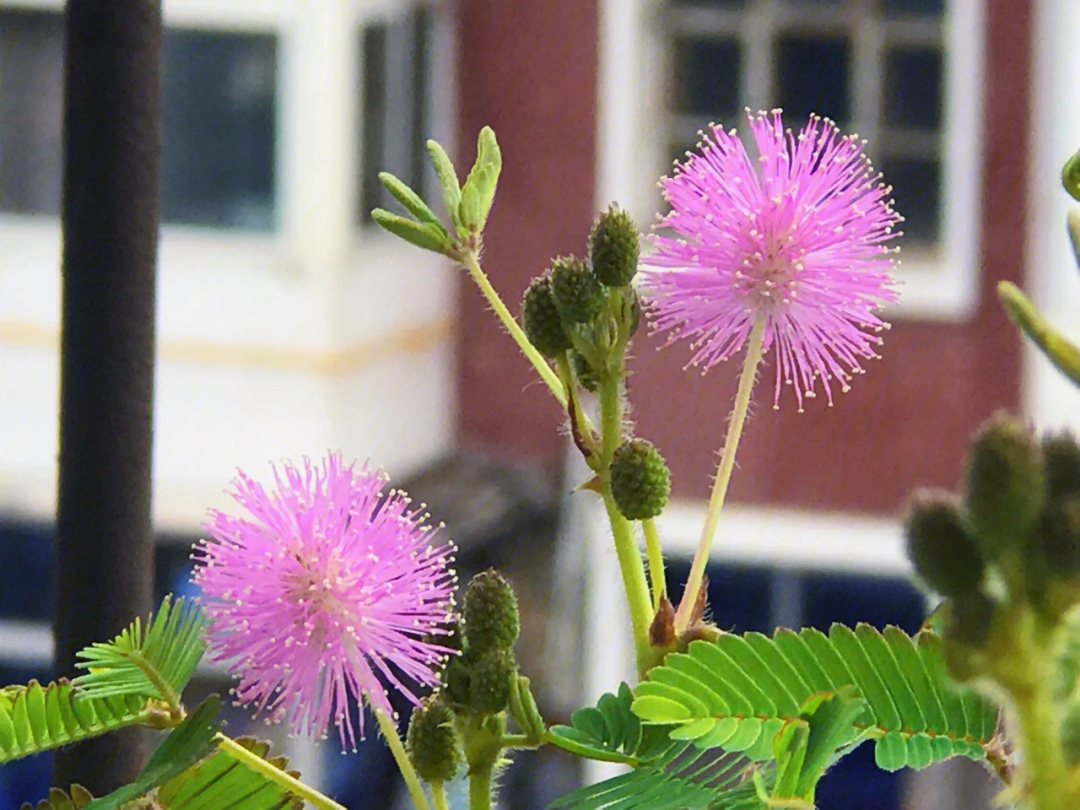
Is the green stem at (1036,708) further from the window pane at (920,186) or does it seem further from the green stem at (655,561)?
the window pane at (920,186)

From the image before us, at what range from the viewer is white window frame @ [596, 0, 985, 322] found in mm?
1998

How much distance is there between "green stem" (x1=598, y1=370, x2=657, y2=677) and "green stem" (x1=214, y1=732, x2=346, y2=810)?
4 cm

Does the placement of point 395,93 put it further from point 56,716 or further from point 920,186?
point 56,716

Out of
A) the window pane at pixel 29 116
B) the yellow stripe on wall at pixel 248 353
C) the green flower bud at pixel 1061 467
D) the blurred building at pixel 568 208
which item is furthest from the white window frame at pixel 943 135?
the green flower bud at pixel 1061 467

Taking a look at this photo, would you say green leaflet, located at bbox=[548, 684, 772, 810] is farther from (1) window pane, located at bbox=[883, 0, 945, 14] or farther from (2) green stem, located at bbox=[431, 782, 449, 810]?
(1) window pane, located at bbox=[883, 0, 945, 14]

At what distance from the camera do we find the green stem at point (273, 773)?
185 millimetres

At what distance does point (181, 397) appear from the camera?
2.04 meters

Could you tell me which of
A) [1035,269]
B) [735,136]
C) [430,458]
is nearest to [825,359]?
[735,136]

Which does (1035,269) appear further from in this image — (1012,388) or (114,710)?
(114,710)

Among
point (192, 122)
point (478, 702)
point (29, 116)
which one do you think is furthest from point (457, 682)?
point (192, 122)

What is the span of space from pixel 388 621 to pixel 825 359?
0.25ft

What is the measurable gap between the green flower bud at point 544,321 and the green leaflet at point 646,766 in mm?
50

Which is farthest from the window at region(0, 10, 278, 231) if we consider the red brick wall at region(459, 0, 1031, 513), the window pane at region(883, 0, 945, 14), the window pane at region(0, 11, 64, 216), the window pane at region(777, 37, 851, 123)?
the window pane at region(883, 0, 945, 14)

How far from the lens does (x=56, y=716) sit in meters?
0.20
